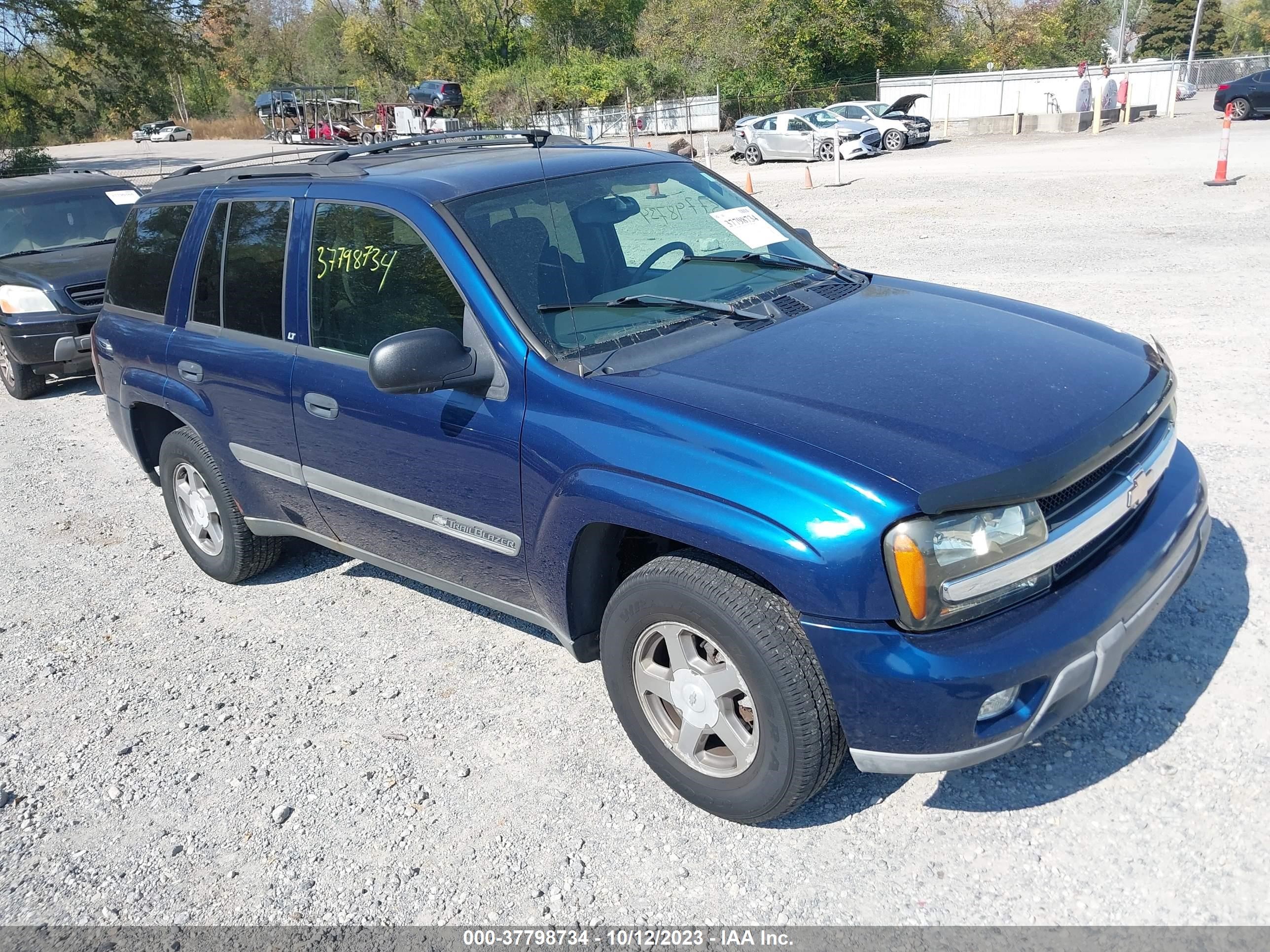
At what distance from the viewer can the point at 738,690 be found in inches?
117

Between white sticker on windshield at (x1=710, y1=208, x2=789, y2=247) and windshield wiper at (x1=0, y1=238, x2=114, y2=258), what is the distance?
26.2 feet

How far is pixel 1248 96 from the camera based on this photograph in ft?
94.9

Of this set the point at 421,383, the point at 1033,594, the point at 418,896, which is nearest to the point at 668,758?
the point at 418,896

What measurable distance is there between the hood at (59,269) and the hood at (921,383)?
7696mm

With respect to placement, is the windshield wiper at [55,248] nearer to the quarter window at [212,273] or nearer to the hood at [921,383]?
the quarter window at [212,273]

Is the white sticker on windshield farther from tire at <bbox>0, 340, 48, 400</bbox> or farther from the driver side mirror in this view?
tire at <bbox>0, 340, 48, 400</bbox>

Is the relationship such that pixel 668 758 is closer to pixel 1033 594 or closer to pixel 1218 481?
pixel 1033 594

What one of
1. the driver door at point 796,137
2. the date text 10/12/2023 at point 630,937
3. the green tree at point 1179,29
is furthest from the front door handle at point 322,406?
the green tree at point 1179,29

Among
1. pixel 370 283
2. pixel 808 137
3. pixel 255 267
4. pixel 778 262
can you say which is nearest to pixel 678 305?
pixel 778 262

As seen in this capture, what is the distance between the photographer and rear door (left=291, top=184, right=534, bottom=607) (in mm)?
3447

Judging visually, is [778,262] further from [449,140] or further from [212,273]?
[212,273]

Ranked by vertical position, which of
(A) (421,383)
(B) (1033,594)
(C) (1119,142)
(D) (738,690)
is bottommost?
(C) (1119,142)

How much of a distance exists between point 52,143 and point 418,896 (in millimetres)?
71347

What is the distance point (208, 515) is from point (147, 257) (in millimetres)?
1324
